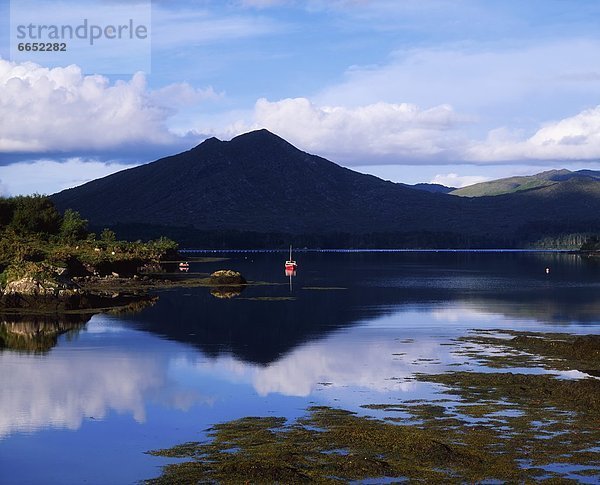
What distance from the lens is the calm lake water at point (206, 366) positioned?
2694 cm

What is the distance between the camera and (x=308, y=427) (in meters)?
28.1

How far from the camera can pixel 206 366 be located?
4278cm

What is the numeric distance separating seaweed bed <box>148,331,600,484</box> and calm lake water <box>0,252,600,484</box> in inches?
53.6

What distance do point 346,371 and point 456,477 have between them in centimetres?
1842

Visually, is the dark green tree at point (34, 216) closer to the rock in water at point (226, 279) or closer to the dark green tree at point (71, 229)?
the dark green tree at point (71, 229)

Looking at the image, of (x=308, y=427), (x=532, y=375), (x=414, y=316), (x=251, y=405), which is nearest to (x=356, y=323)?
(x=414, y=316)

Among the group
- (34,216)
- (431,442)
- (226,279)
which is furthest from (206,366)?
(34,216)

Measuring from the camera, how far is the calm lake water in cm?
2694

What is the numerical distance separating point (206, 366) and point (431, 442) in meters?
19.3

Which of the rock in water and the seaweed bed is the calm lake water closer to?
the seaweed bed

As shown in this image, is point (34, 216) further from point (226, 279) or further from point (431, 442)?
point (431, 442)

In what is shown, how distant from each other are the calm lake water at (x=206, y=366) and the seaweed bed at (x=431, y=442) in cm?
136

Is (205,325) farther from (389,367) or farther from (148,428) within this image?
(148,428)

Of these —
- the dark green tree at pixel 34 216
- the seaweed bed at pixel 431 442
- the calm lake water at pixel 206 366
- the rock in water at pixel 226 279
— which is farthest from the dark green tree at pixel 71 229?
the seaweed bed at pixel 431 442
